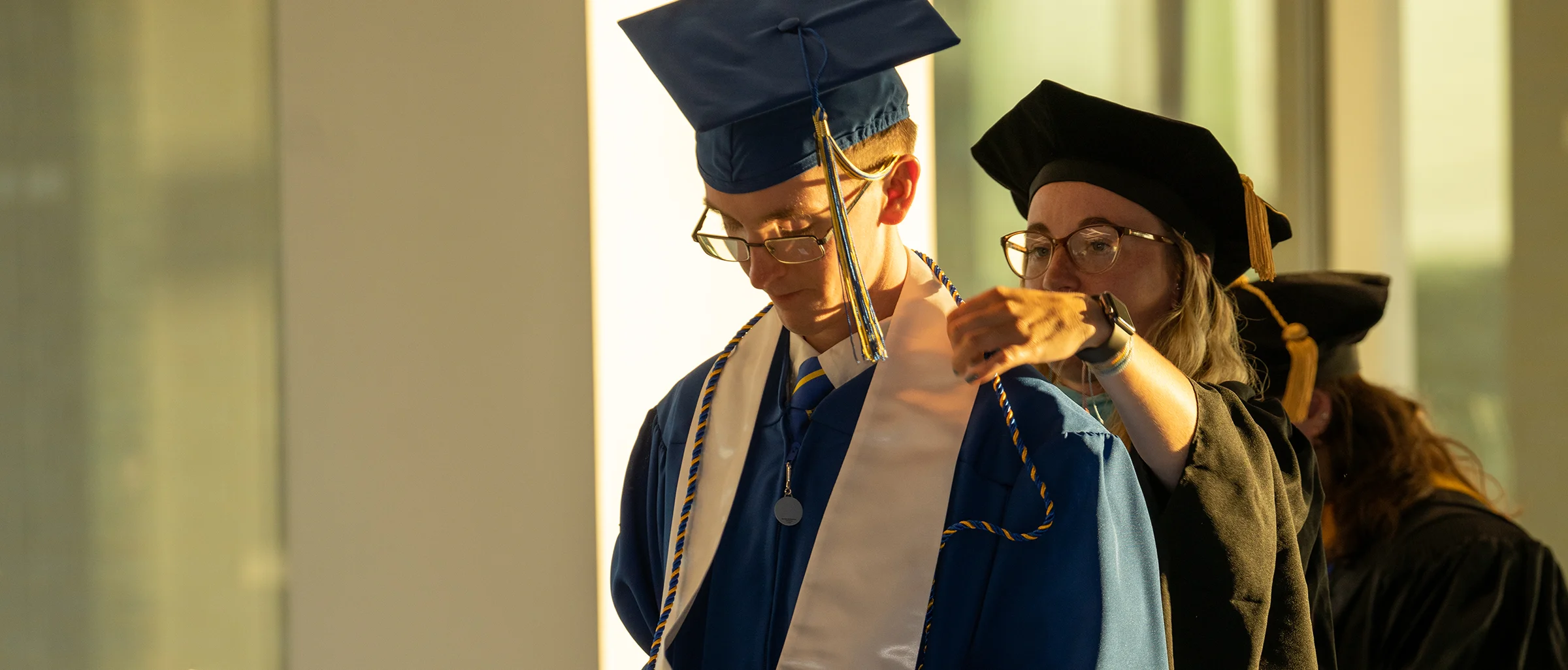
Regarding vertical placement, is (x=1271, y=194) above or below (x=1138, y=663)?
above

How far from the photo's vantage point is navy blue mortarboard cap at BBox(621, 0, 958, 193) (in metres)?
1.26

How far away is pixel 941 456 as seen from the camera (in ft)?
4.29

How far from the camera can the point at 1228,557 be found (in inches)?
59.7

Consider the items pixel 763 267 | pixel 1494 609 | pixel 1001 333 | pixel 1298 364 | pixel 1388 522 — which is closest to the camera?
pixel 1001 333

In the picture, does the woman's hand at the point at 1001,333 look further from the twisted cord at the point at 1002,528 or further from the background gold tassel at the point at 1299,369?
the background gold tassel at the point at 1299,369

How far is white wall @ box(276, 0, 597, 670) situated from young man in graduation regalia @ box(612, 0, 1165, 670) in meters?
0.67

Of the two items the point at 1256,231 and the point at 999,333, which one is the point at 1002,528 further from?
the point at 1256,231

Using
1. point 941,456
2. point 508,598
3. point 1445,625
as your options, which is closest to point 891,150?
→ point 941,456

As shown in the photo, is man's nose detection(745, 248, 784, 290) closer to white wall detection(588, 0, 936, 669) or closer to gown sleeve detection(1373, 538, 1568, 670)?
white wall detection(588, 0, 936, 669)

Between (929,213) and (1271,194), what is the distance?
2372 millimetres

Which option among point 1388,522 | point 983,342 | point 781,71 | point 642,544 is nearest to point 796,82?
point 781,71

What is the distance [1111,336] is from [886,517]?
336 mm

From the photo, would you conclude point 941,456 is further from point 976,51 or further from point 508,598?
point 976,51

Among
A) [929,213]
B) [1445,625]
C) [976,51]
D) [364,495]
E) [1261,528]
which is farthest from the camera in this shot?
[976,51]
